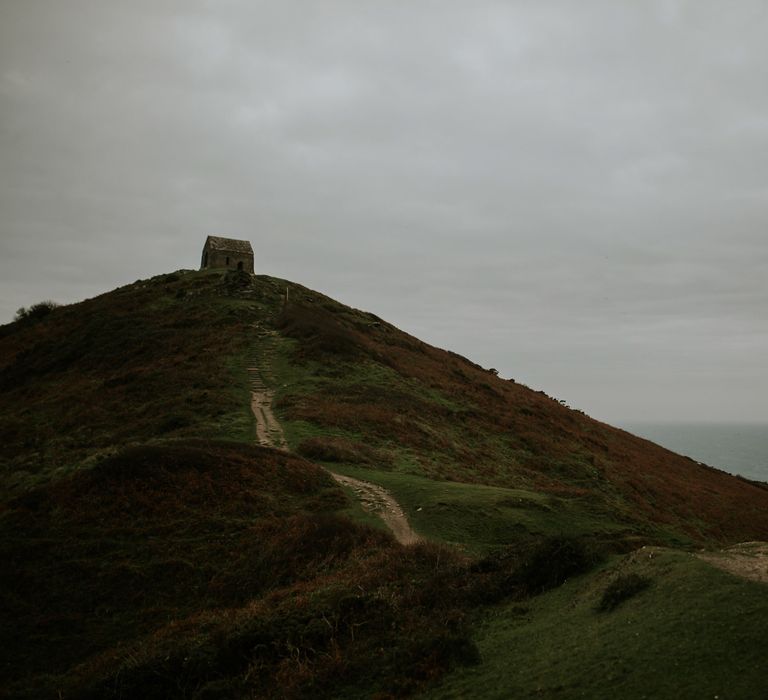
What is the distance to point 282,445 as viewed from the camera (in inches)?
1006

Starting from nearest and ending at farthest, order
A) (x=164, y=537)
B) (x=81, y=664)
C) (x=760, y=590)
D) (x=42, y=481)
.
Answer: (x=760, y=590)
(x=81, y=664)
(x=164, y=537)
(x=42, y=481)

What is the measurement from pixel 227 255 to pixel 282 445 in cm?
5074

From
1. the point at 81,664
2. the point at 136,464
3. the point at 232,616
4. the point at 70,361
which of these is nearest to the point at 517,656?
the point at 232,616

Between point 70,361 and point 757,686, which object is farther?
point 70,361

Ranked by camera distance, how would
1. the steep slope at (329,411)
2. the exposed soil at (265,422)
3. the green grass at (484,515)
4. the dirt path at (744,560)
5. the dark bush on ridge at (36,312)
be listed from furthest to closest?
the dark bush on ridge at (36,312), the steep slope at (329,411), the exposed soil at (265,422), the green grass at (484,515), the dirt path at (744,560)

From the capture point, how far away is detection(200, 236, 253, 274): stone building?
7044 centimetres

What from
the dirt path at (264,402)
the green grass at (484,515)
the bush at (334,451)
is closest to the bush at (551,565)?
the green grass at (484,515)

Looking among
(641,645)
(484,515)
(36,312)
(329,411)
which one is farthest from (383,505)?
(36,312)

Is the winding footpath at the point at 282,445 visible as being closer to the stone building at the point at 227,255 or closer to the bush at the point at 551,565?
the bush at the point at 551,565

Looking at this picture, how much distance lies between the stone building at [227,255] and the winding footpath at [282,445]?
105 feet

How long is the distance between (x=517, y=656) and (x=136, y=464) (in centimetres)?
1567

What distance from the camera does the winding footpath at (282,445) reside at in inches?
710

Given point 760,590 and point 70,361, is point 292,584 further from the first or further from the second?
point 70,361

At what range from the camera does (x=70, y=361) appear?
42969 millimetres
